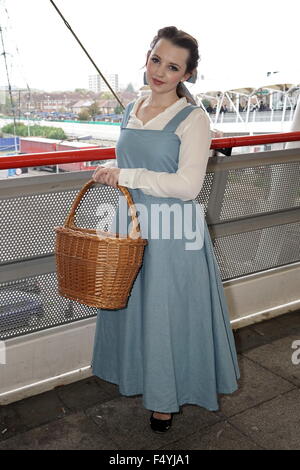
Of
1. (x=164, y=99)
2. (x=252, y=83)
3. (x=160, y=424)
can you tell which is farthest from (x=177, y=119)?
(x=252, y=83)

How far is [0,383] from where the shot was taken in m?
2.49

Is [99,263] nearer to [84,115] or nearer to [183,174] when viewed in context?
[183,174]

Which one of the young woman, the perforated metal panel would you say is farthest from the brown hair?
the perforated metal panel

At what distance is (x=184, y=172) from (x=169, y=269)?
395 mm

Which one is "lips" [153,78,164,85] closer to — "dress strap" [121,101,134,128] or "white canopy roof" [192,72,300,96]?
"dress strap" [121,101,134,128]

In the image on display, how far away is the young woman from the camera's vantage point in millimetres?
1934

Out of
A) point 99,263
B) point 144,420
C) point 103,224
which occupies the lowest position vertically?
point 144,420

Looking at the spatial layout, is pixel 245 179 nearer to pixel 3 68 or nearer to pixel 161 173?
pixel 161 173

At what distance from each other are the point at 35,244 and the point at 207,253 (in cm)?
83

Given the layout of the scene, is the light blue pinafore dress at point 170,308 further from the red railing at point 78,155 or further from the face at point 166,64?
the red railing at point 78,155

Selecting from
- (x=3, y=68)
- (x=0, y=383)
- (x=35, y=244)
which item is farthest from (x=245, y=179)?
(x=3, y=68)

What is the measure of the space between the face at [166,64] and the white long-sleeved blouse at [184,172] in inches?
5.9

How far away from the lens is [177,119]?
1.96 m

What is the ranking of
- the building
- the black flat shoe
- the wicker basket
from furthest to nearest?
1. the building
2. the black flat shoe
3. the wicker basket
